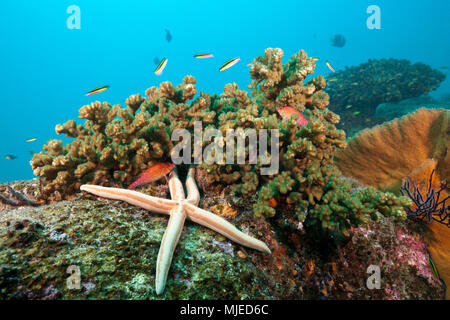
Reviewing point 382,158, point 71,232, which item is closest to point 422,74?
point 382,158

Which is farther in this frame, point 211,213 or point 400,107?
point 400,107

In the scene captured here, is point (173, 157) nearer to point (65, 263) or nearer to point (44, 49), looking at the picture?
point (65, 263)

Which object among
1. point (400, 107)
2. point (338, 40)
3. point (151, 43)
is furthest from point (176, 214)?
point (151, 43)

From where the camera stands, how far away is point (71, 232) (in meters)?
1.84

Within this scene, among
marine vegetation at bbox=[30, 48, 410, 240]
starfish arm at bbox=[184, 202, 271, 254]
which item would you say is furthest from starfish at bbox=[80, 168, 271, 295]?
marine vegetation at bbox=[30, 48, 410, 240]

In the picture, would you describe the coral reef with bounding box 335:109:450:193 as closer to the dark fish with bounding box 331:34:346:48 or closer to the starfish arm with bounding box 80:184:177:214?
the starfish arm with bounding box 80:184:177:214

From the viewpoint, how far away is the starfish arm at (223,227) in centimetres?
204

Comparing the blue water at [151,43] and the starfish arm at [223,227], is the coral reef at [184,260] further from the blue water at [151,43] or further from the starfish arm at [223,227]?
the blue water at [151,43]

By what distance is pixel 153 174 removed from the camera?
9.42 feet

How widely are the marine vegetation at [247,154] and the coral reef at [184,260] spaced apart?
1.14ft

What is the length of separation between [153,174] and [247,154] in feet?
4.32

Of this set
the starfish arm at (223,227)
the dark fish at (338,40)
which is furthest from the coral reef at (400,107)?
the starfish arm at (223,227)

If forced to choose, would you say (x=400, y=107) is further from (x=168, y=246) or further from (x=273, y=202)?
(x=168, y=246)

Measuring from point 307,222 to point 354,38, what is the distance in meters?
167
